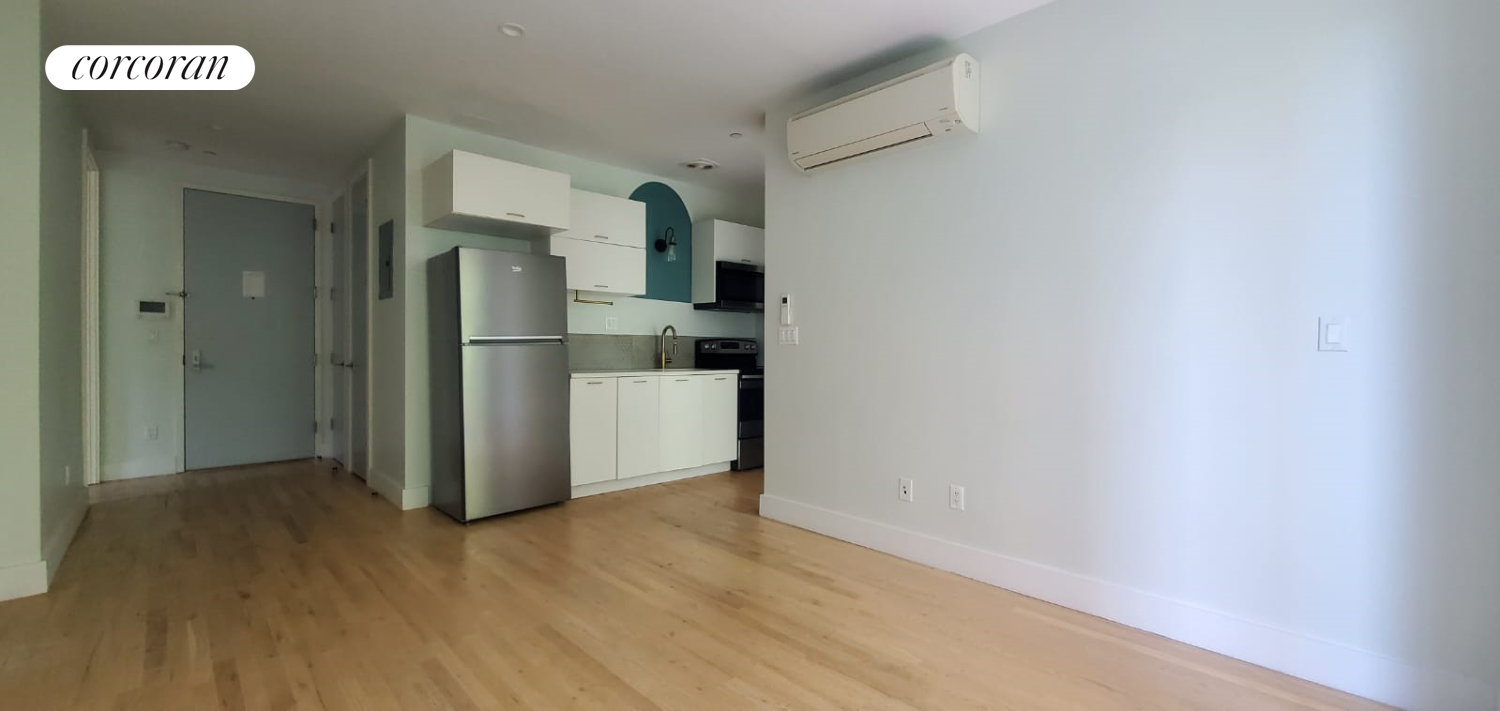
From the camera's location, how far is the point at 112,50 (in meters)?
2.96

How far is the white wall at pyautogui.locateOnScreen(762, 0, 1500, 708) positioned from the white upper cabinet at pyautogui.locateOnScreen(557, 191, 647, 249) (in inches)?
85.3

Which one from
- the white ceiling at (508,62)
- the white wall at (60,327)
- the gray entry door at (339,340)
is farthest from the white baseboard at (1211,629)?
the gray entry door at (339,340)

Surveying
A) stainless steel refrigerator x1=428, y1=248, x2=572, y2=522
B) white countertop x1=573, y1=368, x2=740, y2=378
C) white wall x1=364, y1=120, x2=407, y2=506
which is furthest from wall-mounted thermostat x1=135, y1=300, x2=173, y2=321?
white countertop x1=573, y1=368, x2=740, y2=378

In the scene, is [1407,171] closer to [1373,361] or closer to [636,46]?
[1373,361]

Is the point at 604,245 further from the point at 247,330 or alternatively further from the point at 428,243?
the point at 247,330

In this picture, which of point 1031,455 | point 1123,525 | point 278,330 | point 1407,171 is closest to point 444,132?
point 278,330

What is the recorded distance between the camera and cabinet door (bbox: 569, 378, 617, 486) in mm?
4125

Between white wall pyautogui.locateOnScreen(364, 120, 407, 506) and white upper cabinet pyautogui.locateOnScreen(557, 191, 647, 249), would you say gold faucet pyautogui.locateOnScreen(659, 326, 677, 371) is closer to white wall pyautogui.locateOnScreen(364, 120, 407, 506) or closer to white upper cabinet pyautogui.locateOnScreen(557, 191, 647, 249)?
white upper cabinet pyautogui.locateOnScreen(557, 191, 647, 249)

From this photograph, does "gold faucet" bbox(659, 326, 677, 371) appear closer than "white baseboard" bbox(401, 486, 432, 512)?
No

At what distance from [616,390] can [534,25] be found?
2297mm

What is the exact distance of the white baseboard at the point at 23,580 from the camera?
2.42 metres

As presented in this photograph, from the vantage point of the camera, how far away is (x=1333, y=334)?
6.29 feet

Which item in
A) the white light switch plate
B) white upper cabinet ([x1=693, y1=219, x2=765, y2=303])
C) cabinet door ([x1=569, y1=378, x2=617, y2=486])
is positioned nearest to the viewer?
the white light switch plate

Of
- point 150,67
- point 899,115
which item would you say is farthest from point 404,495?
point 899,115
